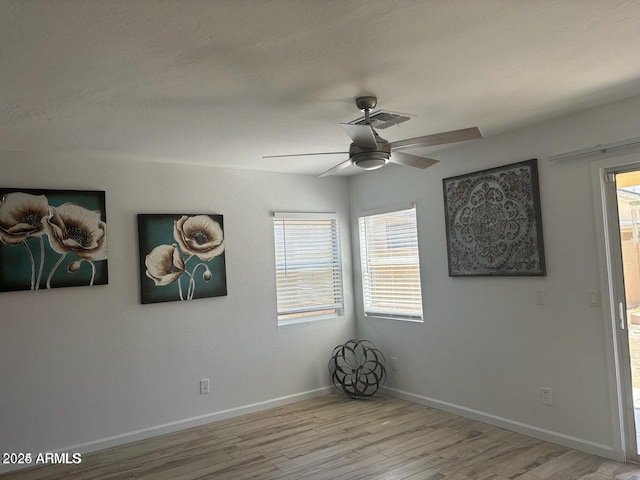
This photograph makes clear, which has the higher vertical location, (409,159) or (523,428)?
(409,159)

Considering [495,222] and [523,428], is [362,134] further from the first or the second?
[523,428]

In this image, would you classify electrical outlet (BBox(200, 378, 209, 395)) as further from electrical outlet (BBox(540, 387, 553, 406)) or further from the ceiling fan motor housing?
electrical outlet (BBox(540, 387, 553, 406))

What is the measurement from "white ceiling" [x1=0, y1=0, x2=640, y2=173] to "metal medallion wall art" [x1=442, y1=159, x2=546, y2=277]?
47 cm

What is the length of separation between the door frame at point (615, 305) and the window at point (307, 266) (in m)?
2.76

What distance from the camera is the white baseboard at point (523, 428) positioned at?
3.22 meters

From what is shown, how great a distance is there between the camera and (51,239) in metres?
3.68

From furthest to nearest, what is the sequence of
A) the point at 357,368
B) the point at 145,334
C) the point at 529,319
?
the point at 357,368 < the point at 145,334 < the point at 529,319

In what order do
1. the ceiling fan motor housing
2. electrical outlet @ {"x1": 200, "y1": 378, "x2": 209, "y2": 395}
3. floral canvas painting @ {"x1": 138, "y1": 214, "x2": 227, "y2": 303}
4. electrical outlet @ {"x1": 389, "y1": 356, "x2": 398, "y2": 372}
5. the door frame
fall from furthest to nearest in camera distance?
1. electrical outlet @ {"x1": 389, "y1": 356, "x2": 398, "y2": 372}
2. electrical outlet @ {"x1": 200, "y1": 378, "x2": 209, "y2": 395}
3. floral canvas painting @ {"x1": 138, "y1": 214, "x2": 227, "y2": 303}
4. the door frame
5. the ceiling fan motor housing

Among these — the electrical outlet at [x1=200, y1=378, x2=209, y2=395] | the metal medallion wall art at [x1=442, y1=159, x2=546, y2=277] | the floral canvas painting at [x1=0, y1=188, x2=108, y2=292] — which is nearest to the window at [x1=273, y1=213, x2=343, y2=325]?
the electrical outlet at [x1=200, y1=378, x2=209, y2=395]

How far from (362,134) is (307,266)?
8.99 ft

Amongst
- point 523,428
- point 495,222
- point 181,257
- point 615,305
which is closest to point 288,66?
point 495,222

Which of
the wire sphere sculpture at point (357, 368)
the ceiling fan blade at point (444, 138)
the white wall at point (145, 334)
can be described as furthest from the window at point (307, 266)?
the ceiling fan blade at point (444, 138)

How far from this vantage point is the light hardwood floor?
124 inches

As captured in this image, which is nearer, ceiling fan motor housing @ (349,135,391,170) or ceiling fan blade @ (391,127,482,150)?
ceiling fan blade @ (391,127,482,150)
